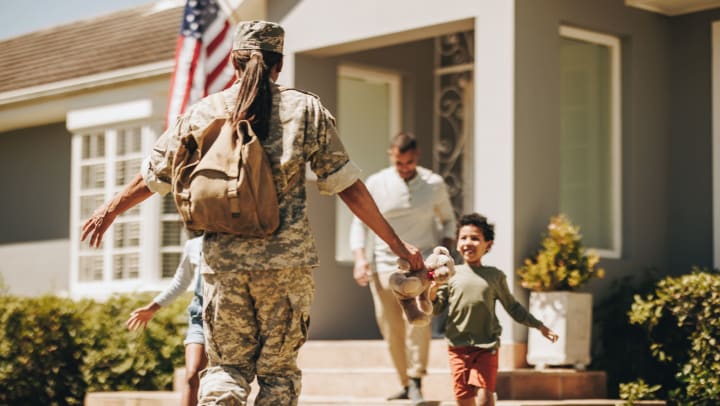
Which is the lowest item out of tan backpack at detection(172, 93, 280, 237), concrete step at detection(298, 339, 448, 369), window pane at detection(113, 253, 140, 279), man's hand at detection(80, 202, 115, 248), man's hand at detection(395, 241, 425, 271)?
concrete step at detection(298, 339, 448, 369)

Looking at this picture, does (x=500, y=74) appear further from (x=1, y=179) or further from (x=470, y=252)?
(x=1, y=179)

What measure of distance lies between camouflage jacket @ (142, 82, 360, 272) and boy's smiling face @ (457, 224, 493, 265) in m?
2.21

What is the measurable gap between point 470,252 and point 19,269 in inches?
401

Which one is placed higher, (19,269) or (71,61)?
(71,61)

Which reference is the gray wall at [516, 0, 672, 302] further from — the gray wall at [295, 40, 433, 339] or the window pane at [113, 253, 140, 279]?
the window pane at [113, 253, 140, 279]

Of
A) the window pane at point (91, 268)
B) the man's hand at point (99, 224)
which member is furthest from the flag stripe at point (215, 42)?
the man's hand at point (99, 224)

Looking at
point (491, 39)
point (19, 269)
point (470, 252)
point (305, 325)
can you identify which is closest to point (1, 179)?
point (19, 269)

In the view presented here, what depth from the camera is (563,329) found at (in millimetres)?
9242

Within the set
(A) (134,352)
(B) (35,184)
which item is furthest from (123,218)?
(A) (134,352)

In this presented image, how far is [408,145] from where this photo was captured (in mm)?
9188

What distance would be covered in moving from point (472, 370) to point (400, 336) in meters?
1.75

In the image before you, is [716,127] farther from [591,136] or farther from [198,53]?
[198,53]

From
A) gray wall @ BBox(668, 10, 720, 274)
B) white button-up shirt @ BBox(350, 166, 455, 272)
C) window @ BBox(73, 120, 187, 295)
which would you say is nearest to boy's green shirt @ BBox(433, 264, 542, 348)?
white button-up shirt @ BBox(350, 166, 455, 272)

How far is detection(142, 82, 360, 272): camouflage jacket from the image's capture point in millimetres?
5121
